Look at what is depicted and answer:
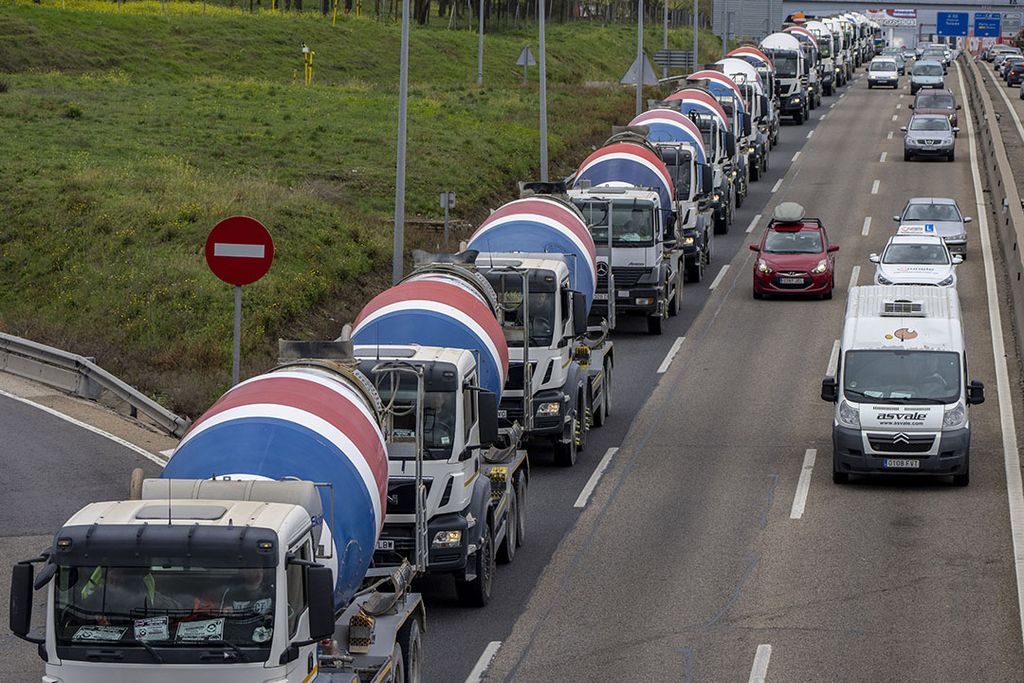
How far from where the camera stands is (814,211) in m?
50.4

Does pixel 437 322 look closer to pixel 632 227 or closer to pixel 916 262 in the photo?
pixel 632 227

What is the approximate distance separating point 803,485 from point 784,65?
51.5 m

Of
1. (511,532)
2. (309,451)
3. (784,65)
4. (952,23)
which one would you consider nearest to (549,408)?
(511,532)

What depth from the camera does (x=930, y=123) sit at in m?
61.2

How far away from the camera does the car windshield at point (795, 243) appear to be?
127 feet

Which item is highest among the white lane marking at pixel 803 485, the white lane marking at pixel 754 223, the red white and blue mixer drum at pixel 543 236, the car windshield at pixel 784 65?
the car windshield at pixel 784 65

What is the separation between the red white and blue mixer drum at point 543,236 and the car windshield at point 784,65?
46242 mm

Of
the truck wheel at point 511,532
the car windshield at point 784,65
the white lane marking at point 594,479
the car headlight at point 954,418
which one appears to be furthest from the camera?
the car windshield at point 784,65

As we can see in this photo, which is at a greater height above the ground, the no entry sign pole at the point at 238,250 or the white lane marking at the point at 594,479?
the no entry sign pole at the point at 238,250

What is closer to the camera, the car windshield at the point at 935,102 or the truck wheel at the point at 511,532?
the truck wheel at the point at 511,532

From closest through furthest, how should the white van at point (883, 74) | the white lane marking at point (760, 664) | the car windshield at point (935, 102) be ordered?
the white lane marking at point (760, 664), the car windshield at point (935, 102), the white van at point (883, 74)

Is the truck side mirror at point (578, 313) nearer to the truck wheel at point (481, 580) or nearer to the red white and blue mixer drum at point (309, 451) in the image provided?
the truck wheel at point (481, 580)

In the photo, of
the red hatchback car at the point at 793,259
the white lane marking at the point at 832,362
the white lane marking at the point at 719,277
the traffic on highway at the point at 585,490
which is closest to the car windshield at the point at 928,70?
the white lane marking at the point at 719,277

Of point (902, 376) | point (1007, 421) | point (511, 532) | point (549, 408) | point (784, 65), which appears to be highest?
point (784, 65)
